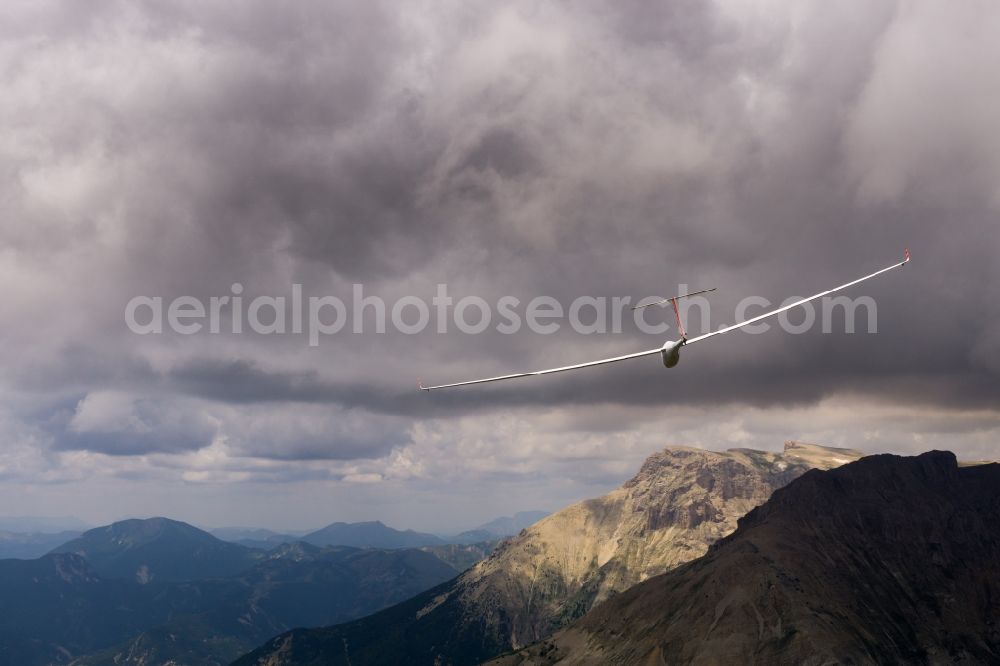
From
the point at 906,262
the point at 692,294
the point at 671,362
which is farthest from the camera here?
the point at 906,262

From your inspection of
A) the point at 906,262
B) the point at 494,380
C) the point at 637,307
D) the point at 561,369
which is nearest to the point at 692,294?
the point at 637,307

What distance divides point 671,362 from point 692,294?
955 cm

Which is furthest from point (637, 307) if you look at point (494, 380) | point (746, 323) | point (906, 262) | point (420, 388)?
point (906, 262)

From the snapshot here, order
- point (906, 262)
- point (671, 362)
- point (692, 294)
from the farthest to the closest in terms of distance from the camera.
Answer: point (906, 262) → point (692, 294) → point (671, 362)

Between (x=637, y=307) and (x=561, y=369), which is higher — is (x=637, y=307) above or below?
above

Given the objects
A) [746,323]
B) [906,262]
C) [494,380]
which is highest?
[906,262]

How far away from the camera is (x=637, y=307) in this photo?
203ft

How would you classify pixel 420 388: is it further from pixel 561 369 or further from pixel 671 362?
pixel 671 362

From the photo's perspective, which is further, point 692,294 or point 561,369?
point 692,294

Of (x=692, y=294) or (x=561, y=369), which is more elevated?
(x=692, y=294)

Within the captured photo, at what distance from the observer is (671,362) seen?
53.1 meters

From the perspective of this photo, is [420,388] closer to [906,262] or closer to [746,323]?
[746,323]

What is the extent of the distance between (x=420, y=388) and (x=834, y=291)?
3813cm

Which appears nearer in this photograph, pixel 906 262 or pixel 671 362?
pixel 671 362
